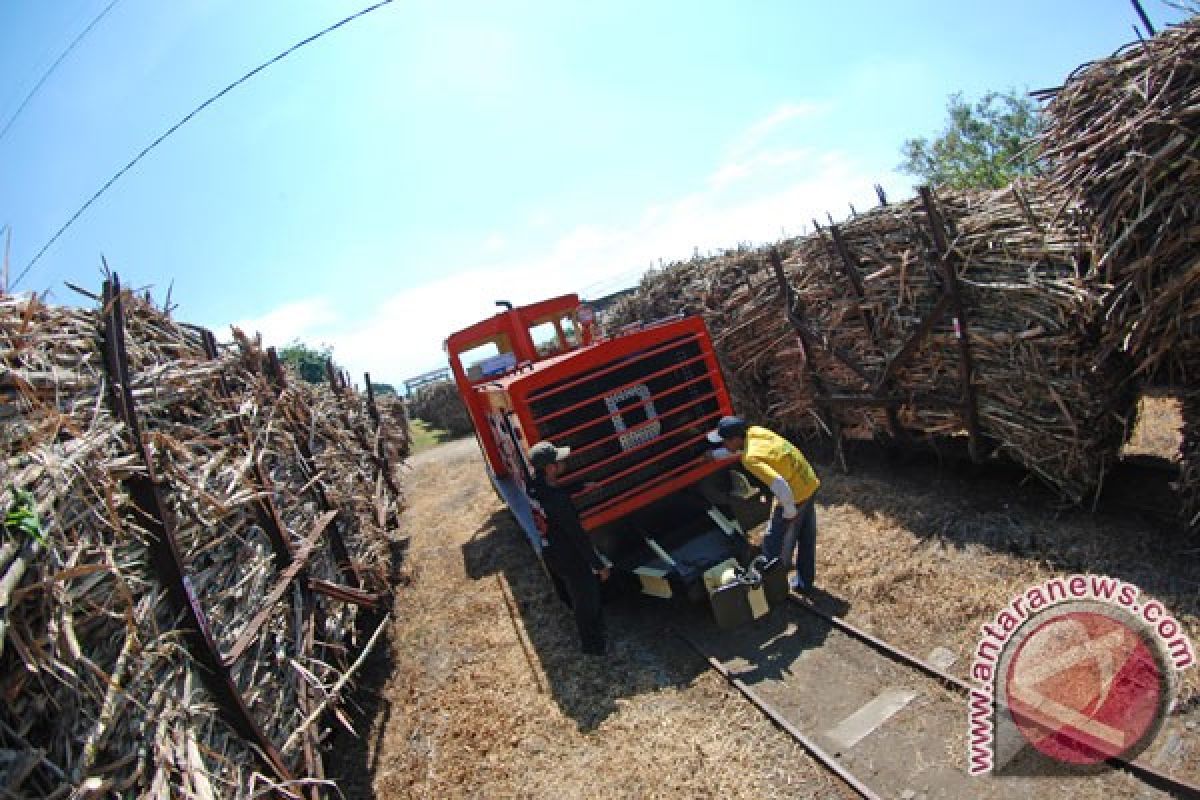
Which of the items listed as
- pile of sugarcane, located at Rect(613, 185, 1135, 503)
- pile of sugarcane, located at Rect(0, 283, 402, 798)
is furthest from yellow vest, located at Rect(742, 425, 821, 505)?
pile of sugarcane, located at Rect(0, 283, 402, 798)

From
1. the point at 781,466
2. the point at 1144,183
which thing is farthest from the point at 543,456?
the point at 1144,183

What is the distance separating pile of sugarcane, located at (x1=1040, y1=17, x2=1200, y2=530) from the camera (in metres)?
4.47

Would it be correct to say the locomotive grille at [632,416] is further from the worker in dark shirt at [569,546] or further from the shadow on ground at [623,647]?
the shadow on ground at [623,647]

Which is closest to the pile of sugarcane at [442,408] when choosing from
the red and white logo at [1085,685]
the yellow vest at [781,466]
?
the yellow vest at [781,466]

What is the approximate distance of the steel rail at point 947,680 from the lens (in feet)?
10.4

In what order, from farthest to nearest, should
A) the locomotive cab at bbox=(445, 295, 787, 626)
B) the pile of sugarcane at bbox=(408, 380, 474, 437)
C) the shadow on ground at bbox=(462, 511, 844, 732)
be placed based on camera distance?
the pile of sugarcane at bbox=(408, 380, 474, 437), the locomotive cab at bbox=(445, 295, 787, 626), the shadow on ground at bbox=(462, 511, 844, 732)

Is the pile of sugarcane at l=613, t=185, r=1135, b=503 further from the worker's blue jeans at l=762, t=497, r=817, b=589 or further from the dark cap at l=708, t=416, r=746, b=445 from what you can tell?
the dark cap at l=708, t=416, r=746, b=445

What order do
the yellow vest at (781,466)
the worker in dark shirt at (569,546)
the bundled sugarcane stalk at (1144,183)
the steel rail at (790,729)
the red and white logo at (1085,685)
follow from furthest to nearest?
the worker in dark shirt at (569,546) < the yellow vest at (781,466) < the bundled sugarcane stalk at (1144,183) < the steel rail at (790,729) < the red and white logo at (1085,685)

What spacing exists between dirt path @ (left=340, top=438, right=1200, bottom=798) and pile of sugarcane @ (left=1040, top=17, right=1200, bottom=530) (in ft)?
4.14

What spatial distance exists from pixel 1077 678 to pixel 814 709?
1.64 meters

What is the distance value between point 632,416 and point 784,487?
1.94 metres

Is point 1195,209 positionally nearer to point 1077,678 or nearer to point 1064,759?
point 1077,678

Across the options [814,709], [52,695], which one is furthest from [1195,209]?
[52,695]

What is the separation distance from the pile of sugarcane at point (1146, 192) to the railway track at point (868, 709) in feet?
8.51
